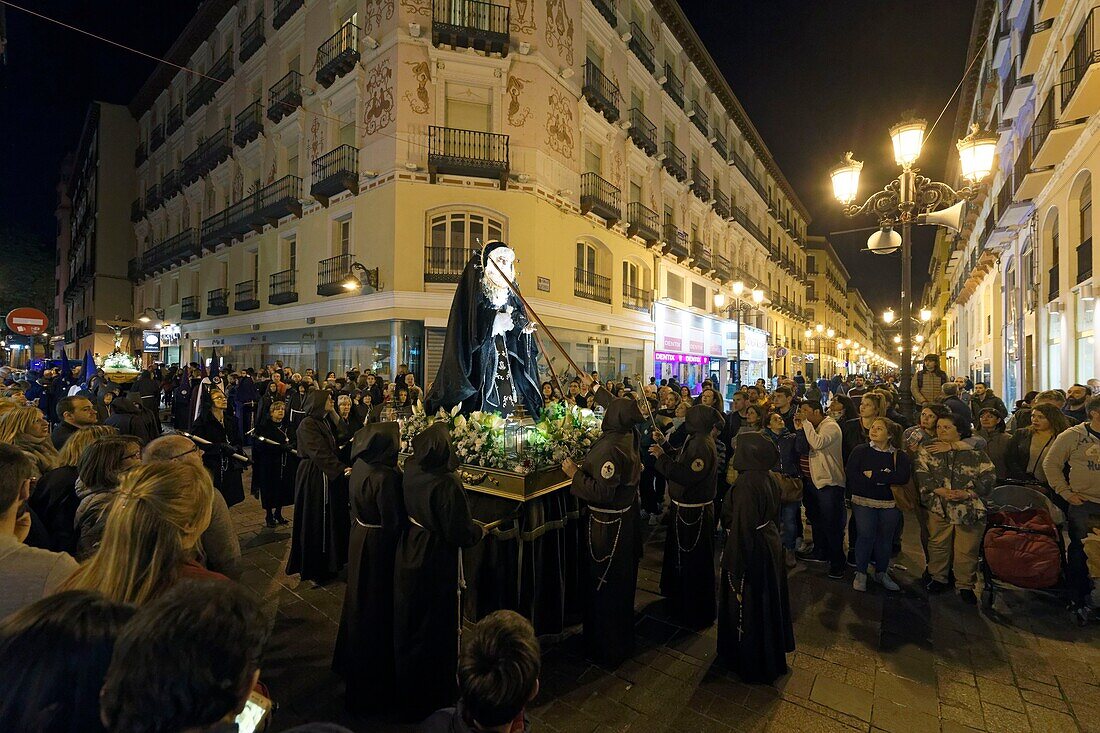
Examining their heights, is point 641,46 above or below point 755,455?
above

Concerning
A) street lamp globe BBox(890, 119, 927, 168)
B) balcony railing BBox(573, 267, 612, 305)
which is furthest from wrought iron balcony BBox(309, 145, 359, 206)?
street lamp globe BBox(890, 119, 927, 168)

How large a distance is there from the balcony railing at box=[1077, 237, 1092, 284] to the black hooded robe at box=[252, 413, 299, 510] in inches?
645

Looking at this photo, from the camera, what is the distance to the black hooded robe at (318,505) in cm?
551

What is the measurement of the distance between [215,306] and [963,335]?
44772 mm

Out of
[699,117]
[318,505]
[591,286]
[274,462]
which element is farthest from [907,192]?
[699,117]

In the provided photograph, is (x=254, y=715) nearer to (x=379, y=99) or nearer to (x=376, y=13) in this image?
(x=379, y=99)

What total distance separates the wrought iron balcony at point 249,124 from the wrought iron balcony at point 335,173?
15.7 feet

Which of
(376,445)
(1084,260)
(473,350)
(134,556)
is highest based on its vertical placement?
(1084,260)

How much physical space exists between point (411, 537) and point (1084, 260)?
1588 centimetres

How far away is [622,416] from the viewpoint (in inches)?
165

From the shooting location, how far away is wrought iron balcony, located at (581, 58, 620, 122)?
17484 millimetres

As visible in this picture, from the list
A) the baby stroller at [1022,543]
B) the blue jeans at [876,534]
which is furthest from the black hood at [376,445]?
the baby stroller at [1022,543]

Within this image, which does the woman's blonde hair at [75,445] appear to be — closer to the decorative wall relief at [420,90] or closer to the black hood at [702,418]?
the black hood at [702,418]

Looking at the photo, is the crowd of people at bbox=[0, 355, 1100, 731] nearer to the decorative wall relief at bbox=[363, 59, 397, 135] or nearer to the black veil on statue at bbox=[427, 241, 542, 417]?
the black veil on statue at bbox=[427, 241, 542, 417]
